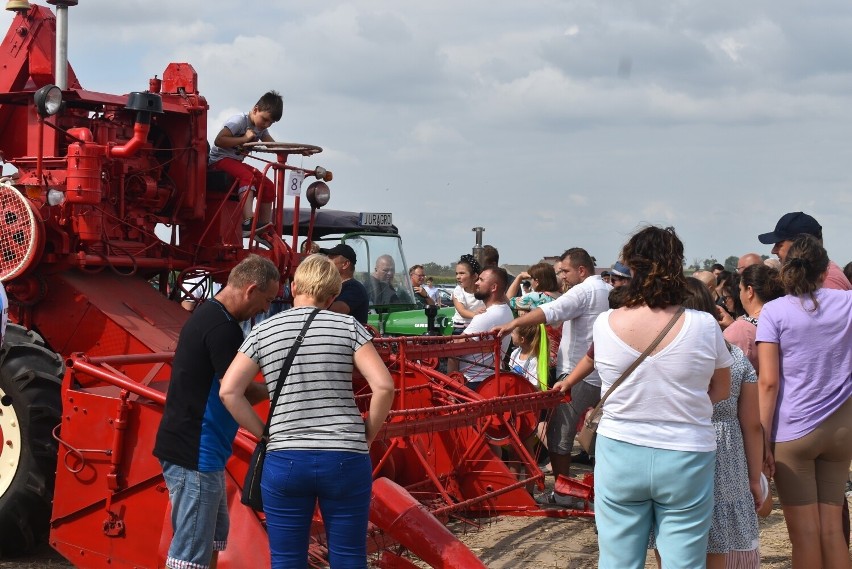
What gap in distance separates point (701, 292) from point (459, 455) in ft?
10.8

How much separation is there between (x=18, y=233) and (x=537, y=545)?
146 inches

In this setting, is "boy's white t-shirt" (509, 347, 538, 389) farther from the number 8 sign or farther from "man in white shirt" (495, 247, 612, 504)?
the number 8 sign

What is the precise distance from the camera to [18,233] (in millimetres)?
6438

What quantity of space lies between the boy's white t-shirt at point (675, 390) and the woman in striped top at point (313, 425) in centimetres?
86

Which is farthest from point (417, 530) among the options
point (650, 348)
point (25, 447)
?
point (25, 447)

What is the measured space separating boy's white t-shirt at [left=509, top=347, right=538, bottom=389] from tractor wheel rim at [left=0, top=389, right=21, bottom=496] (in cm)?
409

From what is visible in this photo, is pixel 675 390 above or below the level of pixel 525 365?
above

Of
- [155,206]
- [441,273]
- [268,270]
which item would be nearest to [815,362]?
[268,270]

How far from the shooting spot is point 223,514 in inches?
175

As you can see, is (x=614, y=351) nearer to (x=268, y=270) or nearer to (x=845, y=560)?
(x=268, y=270)

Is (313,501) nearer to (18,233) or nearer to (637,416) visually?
(637,416)

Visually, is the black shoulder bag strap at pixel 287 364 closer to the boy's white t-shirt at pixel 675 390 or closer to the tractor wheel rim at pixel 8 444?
the boy's white t-shirt at pixel 675 390

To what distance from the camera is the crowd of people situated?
12.1 ft

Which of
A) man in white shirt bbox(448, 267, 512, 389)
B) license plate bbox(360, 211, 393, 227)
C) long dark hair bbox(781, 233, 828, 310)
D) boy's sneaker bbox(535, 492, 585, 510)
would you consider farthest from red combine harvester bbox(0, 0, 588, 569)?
license plate bbox(360, 211, 393, 227)
